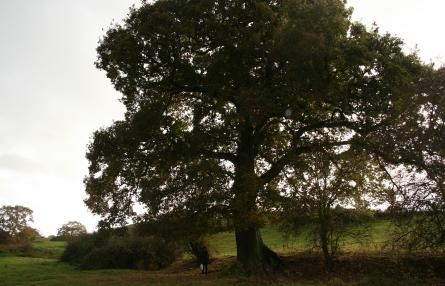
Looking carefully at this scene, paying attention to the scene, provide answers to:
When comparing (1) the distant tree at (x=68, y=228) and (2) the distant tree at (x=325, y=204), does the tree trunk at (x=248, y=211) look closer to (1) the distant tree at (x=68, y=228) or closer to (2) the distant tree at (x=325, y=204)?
(2) the distant tree at (x=325, y=204)

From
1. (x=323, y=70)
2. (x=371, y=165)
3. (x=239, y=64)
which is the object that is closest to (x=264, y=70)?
(x=239, y=64)

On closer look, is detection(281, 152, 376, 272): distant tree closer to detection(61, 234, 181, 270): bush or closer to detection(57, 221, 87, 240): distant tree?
detection(61, 234, 181, 270): bush

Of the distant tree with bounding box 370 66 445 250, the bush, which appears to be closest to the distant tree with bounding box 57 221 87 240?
the bush

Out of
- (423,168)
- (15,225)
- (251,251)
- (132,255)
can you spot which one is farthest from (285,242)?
(15,225)

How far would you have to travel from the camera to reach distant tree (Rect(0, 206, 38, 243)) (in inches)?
3191

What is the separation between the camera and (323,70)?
23.5m

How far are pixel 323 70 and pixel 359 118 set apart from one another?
152 inches

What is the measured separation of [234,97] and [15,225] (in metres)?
69.3

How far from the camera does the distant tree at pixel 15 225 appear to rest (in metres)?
81.1

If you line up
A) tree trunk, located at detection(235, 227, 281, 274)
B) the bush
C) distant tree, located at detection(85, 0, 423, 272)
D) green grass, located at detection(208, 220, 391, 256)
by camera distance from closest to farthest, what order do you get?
1. distant tree, located at detection(85, 0, 423, 272)
2. tree trunk, located at detection(235, 227, 281, 274)
3. green grass, located at detection(208, 220, 391, 256)
4. the bush

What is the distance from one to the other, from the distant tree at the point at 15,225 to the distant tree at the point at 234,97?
6078 centimetres

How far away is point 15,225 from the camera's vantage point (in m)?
82.0

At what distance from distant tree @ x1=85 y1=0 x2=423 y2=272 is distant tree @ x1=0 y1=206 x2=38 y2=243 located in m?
60.8

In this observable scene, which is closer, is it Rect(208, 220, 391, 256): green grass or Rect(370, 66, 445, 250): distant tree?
Rect(370, 66, 445, 250): distant tree
